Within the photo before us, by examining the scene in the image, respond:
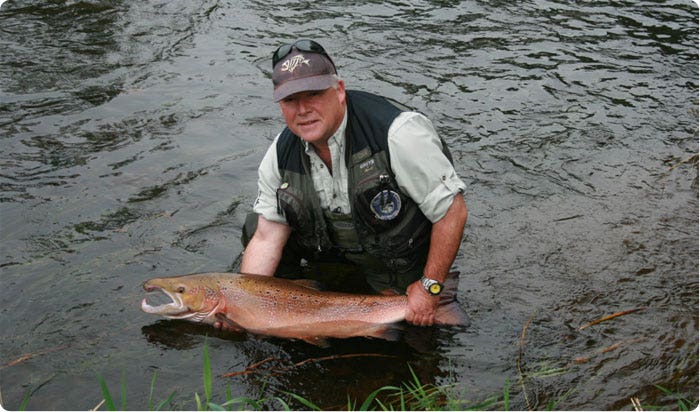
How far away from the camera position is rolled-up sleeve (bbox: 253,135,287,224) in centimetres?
542

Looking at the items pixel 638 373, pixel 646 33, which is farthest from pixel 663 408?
pixel 646 33

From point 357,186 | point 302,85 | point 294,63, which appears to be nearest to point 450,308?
point 357,186

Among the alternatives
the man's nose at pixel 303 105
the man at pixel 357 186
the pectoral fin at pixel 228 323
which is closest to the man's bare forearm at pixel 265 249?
the man at pixel 357 186

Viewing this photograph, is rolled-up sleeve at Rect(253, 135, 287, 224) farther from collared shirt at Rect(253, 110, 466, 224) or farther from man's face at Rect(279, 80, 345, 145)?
man's face at Rect(279, 80, 345, 145)

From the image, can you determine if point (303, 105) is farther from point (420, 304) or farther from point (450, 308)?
point (450, 308)

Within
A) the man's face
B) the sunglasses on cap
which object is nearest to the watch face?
the man's face

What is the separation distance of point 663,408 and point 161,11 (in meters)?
9.36

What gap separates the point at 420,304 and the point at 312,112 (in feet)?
4.42

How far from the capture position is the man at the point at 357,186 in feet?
16.0

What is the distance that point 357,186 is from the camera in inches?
200

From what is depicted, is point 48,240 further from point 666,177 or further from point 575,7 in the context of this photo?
point 575,7

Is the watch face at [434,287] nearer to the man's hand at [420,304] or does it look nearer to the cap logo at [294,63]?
the man's hand at [420,304]

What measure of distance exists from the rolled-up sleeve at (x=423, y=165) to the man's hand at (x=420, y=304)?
17.9 inches

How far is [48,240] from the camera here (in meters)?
6.59
